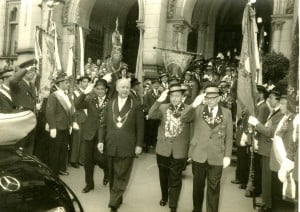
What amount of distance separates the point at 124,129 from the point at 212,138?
128 cm

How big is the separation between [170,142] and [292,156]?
2.55m

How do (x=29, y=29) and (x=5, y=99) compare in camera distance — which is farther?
(x=29, y=29)

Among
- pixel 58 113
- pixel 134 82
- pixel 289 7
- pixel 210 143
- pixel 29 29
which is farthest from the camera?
pixel 29 29

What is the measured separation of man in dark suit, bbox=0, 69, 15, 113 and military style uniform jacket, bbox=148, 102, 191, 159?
2.09 m

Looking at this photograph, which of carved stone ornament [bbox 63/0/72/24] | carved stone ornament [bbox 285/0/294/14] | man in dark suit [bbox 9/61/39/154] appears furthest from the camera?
carved stone ornament [bbox 63/0/72/24]

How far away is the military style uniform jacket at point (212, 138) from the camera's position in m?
5.29

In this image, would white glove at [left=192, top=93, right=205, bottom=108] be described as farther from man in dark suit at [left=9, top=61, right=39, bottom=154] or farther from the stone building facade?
the stone building facade

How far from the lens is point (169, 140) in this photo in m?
5.86

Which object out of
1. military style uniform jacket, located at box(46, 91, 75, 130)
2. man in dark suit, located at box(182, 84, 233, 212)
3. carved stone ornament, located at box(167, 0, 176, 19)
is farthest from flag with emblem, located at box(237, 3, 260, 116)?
carved stone ornament, located at box(167, 0, 176, 19)

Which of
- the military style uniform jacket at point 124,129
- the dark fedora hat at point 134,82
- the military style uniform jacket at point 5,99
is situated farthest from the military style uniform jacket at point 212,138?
the dark fedora hat at point 134,82

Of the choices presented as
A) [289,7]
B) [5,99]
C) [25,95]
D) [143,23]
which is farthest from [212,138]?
[143,23]

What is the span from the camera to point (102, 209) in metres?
5.84

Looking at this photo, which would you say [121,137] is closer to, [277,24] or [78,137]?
[78,137]

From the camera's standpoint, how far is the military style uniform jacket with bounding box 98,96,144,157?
571cm
